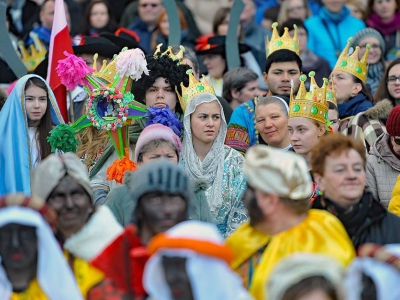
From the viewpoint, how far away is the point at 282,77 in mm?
10594

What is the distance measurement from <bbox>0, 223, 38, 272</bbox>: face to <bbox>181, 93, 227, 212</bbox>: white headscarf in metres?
2.96

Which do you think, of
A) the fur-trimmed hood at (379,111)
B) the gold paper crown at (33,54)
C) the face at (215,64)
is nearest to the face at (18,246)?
the fur-trimmed hood at (379,111)

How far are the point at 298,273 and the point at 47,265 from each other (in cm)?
135

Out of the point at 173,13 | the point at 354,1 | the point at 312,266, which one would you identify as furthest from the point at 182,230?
the point at 354,1

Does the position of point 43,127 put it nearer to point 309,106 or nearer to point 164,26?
point 309,106

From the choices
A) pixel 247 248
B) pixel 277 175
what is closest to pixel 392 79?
pixel 247 248

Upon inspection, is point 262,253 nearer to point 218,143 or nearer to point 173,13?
point 218,143

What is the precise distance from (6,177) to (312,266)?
421 cm

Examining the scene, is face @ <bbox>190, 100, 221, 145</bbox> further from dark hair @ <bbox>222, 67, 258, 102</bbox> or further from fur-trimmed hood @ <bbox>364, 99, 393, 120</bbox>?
dark hair @ <bbox>222, 67, 258, 102</bbox>

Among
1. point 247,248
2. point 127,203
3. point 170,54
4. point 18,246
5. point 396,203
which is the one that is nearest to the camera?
point 18,246

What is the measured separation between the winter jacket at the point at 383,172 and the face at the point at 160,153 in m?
1.57

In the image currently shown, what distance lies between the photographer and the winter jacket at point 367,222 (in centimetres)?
703

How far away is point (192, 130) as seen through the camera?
9.39 m

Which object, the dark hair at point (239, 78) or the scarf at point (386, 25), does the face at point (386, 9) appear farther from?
the dark hair at point (239, 78)
